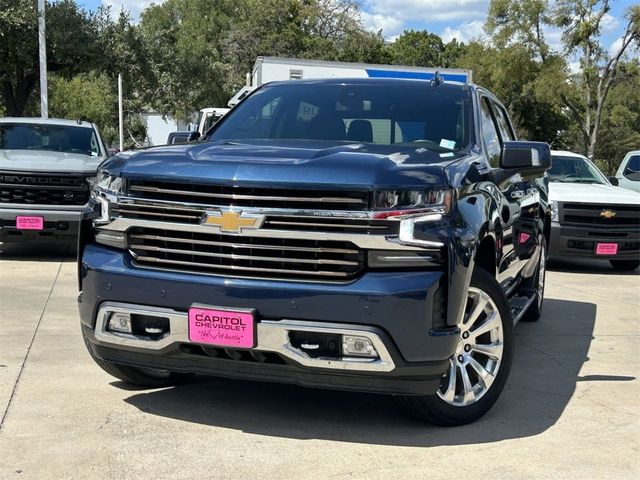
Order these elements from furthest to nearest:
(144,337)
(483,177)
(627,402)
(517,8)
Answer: (517,8) → (627,402) → (483,177) → (144,337)

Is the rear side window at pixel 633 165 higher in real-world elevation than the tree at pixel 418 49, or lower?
lower

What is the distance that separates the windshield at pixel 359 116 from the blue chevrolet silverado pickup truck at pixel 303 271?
2.20 feet

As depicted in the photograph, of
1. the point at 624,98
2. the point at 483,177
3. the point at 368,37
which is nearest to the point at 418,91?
the point at 483,177

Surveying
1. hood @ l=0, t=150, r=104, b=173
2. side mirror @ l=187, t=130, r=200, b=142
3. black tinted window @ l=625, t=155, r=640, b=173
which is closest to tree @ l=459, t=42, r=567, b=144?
black tinted window @ l=625, t=155, r=640, b=173

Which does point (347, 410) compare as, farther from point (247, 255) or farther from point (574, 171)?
point (574, 171)

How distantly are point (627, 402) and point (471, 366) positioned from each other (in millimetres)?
1331

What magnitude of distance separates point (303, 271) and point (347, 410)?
121 cm

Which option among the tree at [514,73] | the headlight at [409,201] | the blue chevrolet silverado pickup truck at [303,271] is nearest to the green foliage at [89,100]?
the tree at [514,73]

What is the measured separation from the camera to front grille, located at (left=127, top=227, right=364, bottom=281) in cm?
382

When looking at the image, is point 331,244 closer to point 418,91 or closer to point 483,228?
point 483,228

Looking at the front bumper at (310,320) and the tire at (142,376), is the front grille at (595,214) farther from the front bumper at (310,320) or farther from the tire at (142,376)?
the front bumper at (310,320)

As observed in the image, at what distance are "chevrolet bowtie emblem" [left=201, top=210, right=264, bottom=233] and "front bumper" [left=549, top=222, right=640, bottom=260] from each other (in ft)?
25.8

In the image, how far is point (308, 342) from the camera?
3844 mm

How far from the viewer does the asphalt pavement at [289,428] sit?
150 inches
